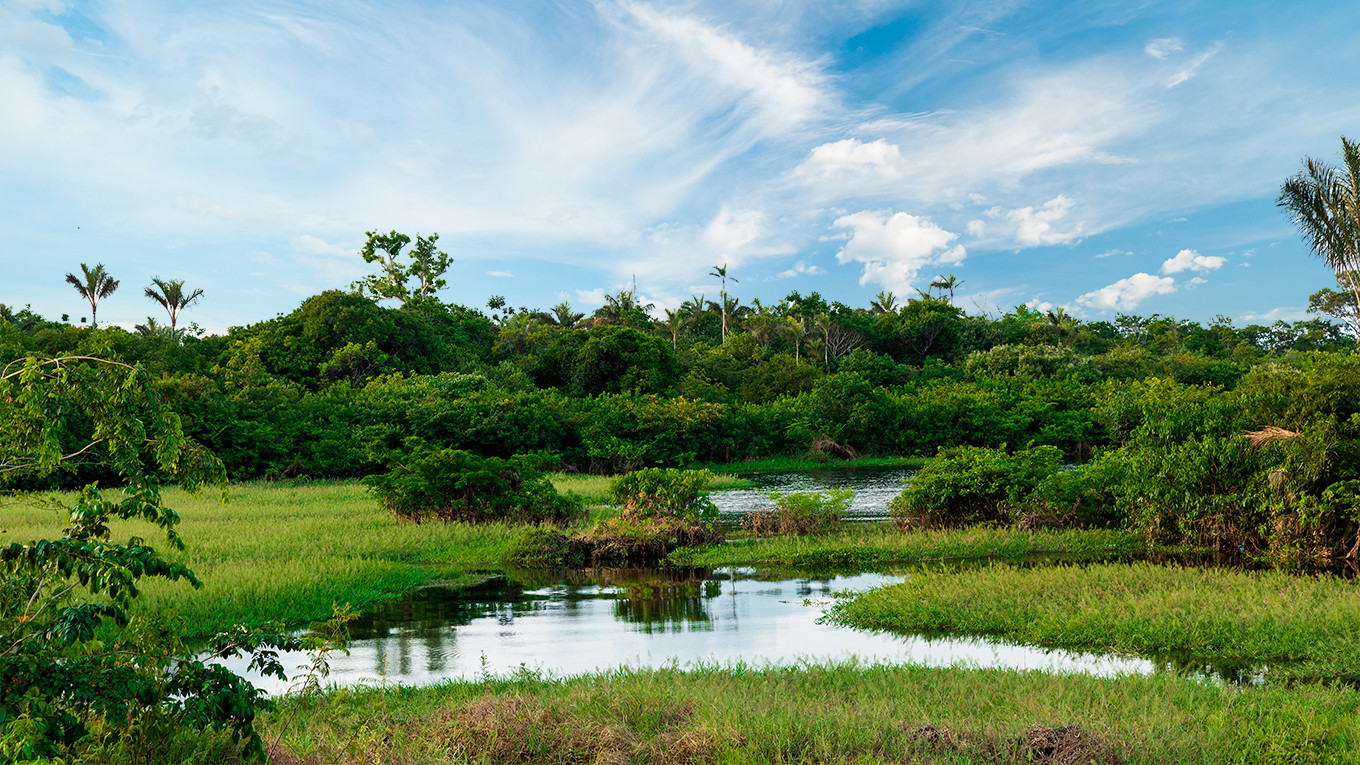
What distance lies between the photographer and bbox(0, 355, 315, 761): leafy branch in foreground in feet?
15.0

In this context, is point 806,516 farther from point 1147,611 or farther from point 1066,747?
point 1066,747

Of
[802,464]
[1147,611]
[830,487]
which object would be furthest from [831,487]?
[1147,611]

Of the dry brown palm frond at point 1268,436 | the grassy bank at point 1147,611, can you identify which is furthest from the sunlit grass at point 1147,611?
the dry brown palm frond at point 1268,436

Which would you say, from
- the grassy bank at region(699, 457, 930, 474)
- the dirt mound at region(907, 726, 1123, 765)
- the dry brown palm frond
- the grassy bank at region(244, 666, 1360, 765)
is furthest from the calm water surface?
the dirt mound at region(907, 726, 1123, 765)

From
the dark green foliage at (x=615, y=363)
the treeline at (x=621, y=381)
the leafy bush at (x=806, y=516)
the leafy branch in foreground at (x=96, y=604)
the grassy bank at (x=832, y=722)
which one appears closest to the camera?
the leafy branch in foreground at (x=96, y=604)

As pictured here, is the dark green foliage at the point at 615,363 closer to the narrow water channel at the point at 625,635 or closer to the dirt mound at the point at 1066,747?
the narrow water channel at the point at 625,635

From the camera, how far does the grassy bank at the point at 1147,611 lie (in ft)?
29.8

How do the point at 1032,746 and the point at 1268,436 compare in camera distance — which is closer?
the point at 1032,746

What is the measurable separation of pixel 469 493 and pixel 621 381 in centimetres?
3092

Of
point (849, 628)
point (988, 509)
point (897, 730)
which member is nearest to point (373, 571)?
point (849, 628)

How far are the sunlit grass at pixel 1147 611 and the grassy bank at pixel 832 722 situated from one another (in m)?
1.46

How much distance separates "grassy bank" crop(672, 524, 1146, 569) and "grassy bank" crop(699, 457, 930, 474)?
27.5 meters

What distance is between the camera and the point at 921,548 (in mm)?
16391

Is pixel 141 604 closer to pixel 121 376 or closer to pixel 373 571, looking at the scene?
pixel 373 571
